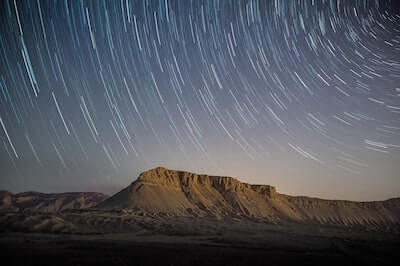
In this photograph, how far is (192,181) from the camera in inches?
5856

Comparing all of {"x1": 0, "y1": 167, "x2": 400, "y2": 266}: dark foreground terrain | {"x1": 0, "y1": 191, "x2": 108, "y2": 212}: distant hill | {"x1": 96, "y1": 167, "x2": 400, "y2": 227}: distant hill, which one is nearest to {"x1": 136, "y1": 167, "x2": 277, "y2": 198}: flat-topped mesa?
{"x1": 96, "y1": 167, "x2": 400, "y2": 227}: distant hill

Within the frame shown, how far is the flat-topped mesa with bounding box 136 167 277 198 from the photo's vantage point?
14025 cm

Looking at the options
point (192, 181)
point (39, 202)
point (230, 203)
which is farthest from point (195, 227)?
point (39, 202)

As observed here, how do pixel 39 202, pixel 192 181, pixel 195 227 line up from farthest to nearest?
pixel 39 202, pixel 192 181, pixel 195 227

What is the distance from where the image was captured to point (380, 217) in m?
169

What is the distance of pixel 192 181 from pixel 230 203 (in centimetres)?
2162

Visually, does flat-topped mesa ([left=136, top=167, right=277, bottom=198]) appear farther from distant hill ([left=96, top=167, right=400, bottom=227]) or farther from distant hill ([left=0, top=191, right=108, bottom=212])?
distant hill ([left=0, top=191, right=108, bottom=212])

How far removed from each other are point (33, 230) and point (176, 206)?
68454 millimetres

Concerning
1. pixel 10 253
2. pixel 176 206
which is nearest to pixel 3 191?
pixel 176 206

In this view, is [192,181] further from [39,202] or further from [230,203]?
[39,202]

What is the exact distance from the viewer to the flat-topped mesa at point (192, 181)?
460 ft

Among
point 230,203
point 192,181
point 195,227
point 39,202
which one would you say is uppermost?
point 192,181

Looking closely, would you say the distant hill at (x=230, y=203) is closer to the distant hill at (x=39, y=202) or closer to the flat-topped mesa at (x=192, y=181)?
the flat-topped mesa at (x=192, y=181)

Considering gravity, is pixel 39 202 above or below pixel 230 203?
below
